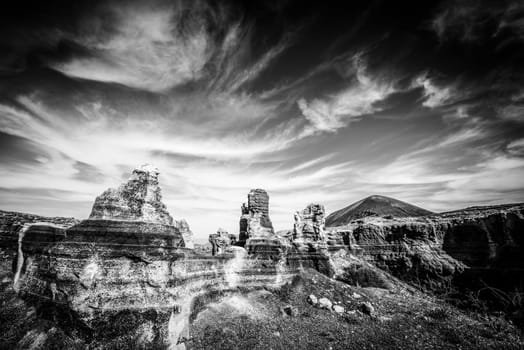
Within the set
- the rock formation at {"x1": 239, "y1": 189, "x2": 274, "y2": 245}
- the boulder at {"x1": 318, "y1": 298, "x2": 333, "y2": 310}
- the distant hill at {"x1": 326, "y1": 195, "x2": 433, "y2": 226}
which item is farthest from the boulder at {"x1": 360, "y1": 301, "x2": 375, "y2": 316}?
the distant hill at {"x1": 326, "y1": 195, "x2": 433, "y2": 226}

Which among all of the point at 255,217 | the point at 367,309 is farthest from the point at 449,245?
the point at 255,217

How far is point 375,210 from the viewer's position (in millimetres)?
33750

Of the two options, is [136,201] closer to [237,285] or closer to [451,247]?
[237,285]

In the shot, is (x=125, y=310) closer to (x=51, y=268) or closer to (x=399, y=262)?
(x=51, y=268)

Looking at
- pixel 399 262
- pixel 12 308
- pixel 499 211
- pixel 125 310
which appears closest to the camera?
pixel 125 310

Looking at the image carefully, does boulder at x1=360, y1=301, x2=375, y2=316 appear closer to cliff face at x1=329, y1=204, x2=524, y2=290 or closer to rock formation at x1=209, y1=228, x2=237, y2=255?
rock formation at x1=209, y1=228, x2=237, y2=255

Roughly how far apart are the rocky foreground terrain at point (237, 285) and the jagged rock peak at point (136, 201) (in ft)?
0.14

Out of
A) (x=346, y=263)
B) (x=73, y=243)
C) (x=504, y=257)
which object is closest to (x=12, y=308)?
(x=73, y=243)

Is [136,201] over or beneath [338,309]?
over

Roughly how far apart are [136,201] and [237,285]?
23.6ft

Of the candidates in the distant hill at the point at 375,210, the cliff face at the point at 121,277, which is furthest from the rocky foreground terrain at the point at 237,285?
the distant hill at the point at 375,210

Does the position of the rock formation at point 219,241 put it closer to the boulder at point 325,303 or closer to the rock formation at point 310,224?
the boulder at point 325,303

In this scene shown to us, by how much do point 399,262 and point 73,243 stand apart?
84.8 ft

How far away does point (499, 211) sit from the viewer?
1791 centimetres
